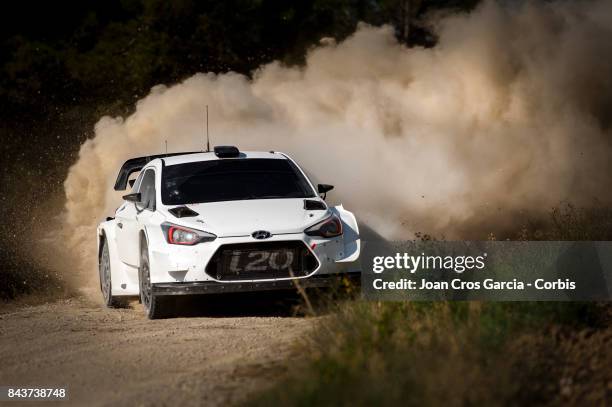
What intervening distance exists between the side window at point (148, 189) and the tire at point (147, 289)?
19.5 inches

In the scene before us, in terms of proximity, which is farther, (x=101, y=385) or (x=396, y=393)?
(x=101, y=385)

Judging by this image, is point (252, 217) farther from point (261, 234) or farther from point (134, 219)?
point (134, 219)

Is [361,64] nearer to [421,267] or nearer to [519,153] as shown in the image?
[519,153]

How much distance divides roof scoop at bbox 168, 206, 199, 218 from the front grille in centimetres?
65

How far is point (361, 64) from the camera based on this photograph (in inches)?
903

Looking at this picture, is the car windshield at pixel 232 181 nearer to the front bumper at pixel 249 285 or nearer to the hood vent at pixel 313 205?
the hood vent at pixel 313 205

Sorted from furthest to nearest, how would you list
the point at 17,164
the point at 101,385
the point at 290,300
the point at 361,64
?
1. the point at 17,164
2. the point at 361,64
3. the point at 290,300
4. the point at 101,385

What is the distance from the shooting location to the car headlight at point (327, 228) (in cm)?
1216

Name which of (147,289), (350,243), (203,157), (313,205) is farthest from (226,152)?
(350,243)

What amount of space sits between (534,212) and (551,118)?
6.49 ft

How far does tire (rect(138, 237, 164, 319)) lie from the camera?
12.4m

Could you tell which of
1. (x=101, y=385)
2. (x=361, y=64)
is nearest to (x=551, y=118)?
(x=361, y=64)

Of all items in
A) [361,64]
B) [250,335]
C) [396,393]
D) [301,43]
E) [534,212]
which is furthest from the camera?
[301,43]

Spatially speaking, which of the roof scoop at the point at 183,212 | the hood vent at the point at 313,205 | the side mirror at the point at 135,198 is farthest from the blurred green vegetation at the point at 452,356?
the side mirror at the point at 135,198
